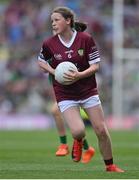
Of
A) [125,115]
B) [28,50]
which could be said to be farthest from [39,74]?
[125,115]

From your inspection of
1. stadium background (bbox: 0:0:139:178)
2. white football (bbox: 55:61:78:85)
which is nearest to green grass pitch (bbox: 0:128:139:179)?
white football (bbox: 55:61:78:85)

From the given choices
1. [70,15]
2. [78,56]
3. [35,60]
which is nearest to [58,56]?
[78,56]

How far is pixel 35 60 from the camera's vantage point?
28.8 metres

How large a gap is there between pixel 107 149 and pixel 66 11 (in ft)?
6.49

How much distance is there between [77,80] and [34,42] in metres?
18.8

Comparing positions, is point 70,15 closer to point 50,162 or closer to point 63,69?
point 63,69

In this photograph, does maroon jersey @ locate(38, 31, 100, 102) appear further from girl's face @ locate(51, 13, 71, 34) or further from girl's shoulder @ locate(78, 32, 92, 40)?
girl's face @ locate(51, 13, 71, 34)

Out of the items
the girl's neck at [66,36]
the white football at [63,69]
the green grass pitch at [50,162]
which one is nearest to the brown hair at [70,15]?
the girl's neck at [66,36]

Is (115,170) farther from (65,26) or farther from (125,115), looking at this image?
(125,115)

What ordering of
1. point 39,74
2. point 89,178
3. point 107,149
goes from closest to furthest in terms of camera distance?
1. point 89,178
2. point 107,149
3. point 39,74

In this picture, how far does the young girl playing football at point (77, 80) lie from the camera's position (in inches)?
419

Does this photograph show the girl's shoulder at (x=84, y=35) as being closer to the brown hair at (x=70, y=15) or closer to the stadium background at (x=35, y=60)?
the brown hair at (x=70, y=15)

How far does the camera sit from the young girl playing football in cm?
1063

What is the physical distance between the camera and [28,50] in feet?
95.4
